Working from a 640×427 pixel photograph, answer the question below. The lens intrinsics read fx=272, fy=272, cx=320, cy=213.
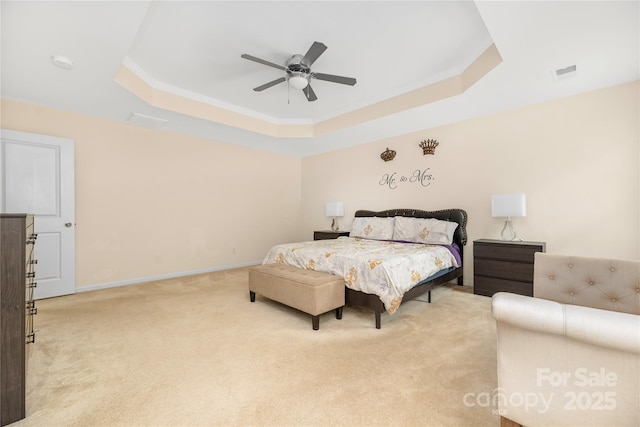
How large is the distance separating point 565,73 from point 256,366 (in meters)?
4.14

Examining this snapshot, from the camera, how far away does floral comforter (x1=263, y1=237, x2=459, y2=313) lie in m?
2.62

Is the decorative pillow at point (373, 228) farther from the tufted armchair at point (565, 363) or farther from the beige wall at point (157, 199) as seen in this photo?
the tufted armchair at point (565, 363)

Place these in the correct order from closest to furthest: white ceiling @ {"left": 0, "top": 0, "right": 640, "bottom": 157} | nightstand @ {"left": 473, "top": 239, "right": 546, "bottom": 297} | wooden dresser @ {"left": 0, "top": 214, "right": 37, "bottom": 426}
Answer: wooden dresser @ {"left": 0, "top": 214, "right": 37, "bottom": 426} < white ceiling @ {"left": 0, "top": 0, "right": 640, "bottom": 157} < nightstand @ {"left": 473, "top": 239, "right": 546, "bottom": 297}

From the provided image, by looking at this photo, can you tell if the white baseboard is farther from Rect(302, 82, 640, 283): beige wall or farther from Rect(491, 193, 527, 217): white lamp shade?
Rect(491, 193, 527, 217): white lamp shade

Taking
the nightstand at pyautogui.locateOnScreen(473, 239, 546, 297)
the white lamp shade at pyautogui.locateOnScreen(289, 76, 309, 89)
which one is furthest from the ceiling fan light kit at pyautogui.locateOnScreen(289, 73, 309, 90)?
the nightstand at pyautogui.locateOnScreen(473, 239, 546, 297)

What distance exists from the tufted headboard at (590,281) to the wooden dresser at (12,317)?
3.10m

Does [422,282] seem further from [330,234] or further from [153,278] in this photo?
[153,278]

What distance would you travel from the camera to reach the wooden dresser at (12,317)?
1.42 m

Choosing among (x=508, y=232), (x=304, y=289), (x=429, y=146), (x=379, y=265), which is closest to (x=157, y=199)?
(x=304, y=289)

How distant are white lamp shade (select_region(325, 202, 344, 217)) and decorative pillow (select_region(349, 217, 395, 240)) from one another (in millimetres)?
615

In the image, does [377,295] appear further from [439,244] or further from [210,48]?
[210,48]

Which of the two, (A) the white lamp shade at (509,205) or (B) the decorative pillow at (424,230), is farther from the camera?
(B) the decorative pillow at (424,230)

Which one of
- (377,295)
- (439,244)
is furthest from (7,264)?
(439,244)

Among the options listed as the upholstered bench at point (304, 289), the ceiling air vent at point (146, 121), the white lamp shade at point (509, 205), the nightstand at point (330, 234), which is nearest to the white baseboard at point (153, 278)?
the nightstand at point (330, 234)
